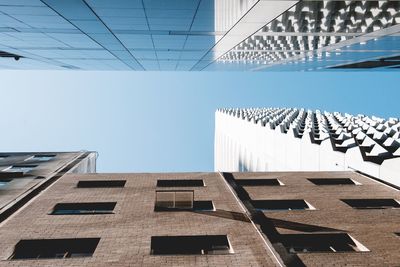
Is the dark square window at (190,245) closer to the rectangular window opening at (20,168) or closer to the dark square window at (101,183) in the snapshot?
the dark square window at (101,183)

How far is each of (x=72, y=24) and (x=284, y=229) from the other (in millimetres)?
11864

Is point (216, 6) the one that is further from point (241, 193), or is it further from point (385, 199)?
point (385, 199)

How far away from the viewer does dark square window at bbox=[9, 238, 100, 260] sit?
50.8 ft

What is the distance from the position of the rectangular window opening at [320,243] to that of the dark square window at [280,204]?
448cm

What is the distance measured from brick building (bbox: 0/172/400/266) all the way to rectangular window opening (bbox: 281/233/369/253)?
0.04 metres

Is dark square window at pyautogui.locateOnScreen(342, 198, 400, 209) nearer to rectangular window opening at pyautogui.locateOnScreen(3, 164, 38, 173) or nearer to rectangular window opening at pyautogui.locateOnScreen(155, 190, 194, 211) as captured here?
rectangular window opening at pyautogui.locateOnScreen(155, 190, 194, 211)

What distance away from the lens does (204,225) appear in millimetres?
17703

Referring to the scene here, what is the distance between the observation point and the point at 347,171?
27.1 metres

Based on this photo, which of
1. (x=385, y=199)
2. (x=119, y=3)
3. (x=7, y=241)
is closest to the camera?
(x=119, y=3)

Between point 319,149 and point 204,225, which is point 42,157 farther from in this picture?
point 319,149

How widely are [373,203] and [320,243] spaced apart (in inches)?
257

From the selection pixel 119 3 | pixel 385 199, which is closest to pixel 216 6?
pixel 119 3

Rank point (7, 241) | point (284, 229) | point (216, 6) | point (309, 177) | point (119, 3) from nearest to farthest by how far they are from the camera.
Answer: point (119, 3) → point (216, 6) → point (7, 241) → point (284, 229) → point (309, 177)

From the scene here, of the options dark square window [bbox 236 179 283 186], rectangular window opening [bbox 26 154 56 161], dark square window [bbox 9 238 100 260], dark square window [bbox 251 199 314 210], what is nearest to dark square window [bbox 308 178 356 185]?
dark square window [bbox 236 179 283 186]
